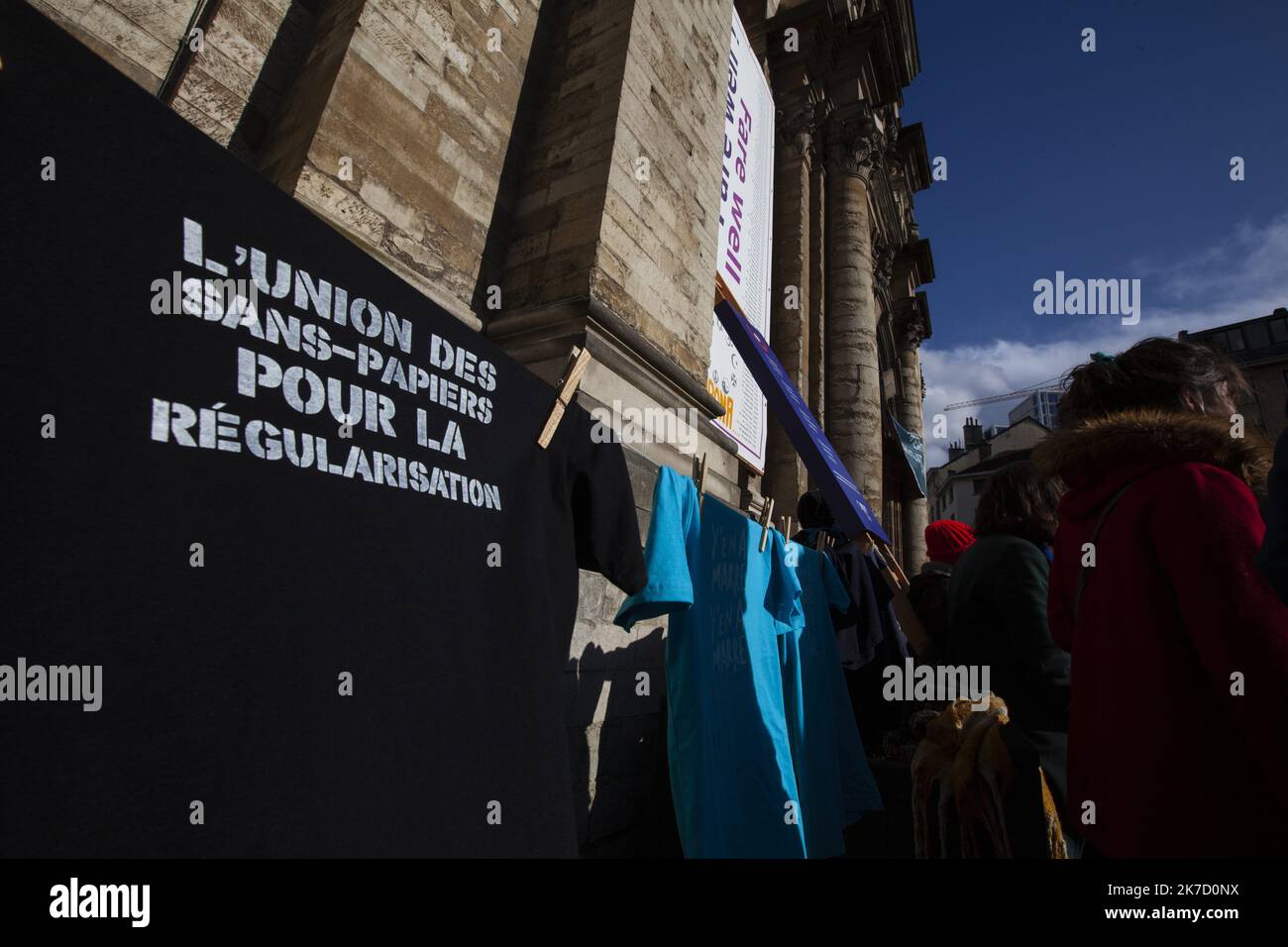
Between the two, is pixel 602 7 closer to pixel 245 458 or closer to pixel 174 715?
pixel 245 458

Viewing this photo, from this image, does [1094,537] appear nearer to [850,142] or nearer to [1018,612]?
[1018,612]

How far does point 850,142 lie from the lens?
13.2m

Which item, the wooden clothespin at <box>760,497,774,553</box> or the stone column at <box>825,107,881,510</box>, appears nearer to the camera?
the wooden clothespin at <box>760,497,774,553</box>

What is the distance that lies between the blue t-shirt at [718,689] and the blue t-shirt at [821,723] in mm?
492

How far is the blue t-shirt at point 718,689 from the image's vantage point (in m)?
2.27

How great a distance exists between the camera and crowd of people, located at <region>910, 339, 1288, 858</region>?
1.33m

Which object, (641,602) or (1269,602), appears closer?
(1269,602)

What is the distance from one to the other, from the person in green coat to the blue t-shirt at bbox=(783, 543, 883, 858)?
2.32 feet

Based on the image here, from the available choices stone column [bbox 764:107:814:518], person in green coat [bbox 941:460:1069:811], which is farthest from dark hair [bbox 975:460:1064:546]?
stone column [bbox 764:107:814:518]

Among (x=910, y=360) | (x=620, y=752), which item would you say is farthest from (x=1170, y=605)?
(x=910, y=360)

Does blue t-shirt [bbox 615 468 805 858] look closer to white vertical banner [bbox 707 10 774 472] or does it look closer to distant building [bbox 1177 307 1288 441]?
white vertical banner [bbox 707 10 774 472]
